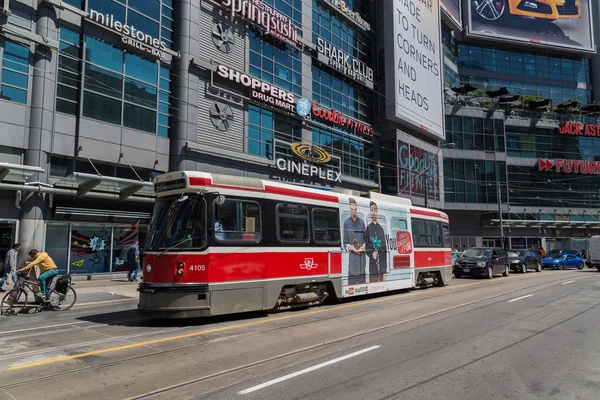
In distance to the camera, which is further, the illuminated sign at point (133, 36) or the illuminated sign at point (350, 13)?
the illuminated sign at point (350, 13)

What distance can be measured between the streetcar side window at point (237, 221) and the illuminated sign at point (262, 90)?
16922 millimetres

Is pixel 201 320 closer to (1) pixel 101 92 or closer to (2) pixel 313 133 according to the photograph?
(1) pixel 101 92

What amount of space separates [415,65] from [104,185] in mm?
Answer: 33458

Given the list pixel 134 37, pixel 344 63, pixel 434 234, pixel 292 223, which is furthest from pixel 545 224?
pixel 292 223

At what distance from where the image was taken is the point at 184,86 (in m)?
23.1

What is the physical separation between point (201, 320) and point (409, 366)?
5.21 m

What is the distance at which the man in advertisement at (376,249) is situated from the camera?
13430mm

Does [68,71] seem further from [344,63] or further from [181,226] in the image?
[344,63]

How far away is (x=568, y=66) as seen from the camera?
214 feet

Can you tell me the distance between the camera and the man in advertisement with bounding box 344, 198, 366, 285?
41.0 ft

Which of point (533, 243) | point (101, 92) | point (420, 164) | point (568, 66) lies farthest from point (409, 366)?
point (568, 66)

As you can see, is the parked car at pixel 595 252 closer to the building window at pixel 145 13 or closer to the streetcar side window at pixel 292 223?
the streetcar side window at pixel 292 223

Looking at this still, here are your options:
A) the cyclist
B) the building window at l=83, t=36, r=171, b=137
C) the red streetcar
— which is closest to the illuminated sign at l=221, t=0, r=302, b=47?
the building window at l=83, t=36, r=171, b=137

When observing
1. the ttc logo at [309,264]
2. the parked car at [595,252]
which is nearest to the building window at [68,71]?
the ttc logo at [309,264]
